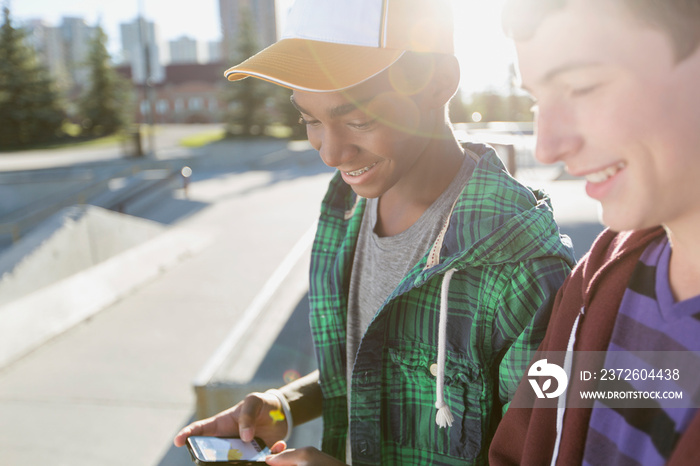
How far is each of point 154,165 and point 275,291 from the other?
18127 mm

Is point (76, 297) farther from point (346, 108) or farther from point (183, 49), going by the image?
point (183, 49)

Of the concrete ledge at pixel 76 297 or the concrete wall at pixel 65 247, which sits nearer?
the concrete ledge at pixel 76 297

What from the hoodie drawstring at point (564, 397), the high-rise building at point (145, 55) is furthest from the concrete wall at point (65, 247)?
the high-rise building at point (145, 55)

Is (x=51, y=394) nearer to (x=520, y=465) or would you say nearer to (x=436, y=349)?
(x=436, y=349)

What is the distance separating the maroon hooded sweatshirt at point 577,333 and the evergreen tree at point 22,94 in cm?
3943

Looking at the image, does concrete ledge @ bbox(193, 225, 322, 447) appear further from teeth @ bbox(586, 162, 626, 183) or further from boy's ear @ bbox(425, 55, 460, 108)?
teeth @ bbox(586, 162, 626, 183)

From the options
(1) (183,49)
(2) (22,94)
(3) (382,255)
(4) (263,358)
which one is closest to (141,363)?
(4) (263,358)

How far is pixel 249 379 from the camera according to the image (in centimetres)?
328

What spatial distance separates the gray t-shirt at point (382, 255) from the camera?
150 cm

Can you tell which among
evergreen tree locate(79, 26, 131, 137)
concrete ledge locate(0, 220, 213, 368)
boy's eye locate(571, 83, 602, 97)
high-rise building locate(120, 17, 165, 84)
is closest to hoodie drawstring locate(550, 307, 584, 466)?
boy's eye locate(571, 83, 602, 97)

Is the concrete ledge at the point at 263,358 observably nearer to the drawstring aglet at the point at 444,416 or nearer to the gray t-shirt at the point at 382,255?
the gray t-shirt at the point at 382,255

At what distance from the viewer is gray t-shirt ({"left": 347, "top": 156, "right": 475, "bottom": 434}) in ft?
4.93

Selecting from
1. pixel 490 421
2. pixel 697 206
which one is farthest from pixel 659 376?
pixel 490 421

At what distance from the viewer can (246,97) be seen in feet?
112
